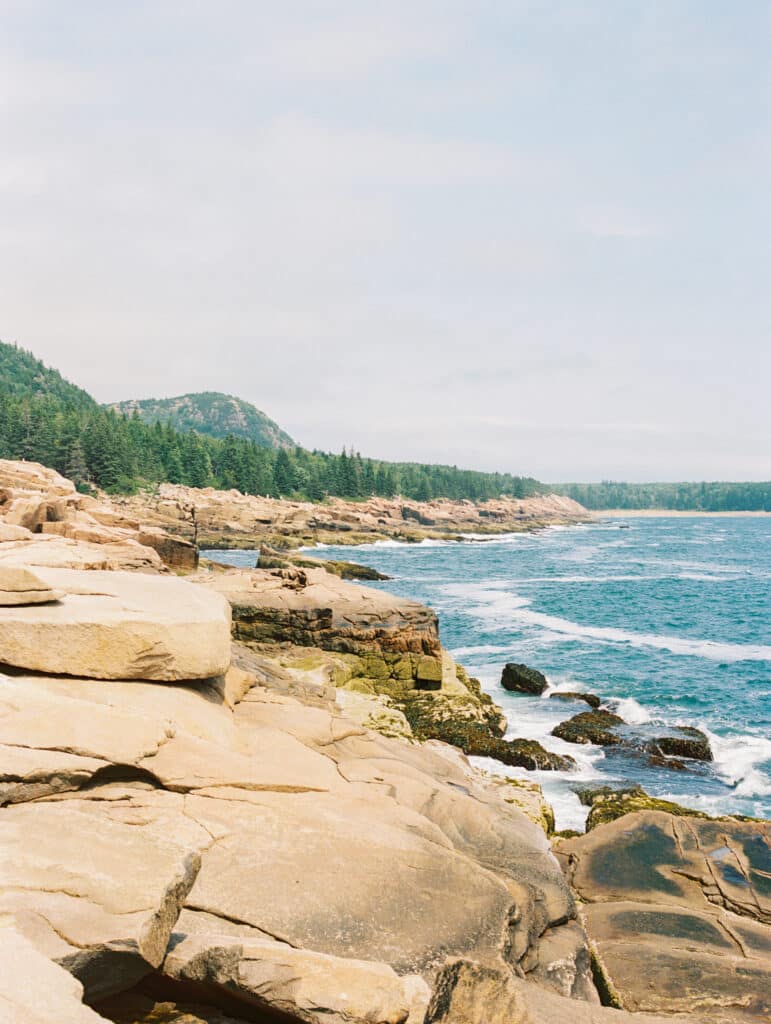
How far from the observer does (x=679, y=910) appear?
31.3 ft

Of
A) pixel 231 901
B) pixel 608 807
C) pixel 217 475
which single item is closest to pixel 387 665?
pixel 608 807

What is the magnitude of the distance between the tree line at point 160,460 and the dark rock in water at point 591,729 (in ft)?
270

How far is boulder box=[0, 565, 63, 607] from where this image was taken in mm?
8102

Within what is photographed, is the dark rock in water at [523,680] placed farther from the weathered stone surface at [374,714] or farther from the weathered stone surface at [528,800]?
the weathered stone surface at [528,800]

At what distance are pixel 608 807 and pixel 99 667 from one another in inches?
466

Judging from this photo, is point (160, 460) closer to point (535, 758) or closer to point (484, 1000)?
point (535, 758)

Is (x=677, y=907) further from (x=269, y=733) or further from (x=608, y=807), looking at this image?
(x=269, y=733)

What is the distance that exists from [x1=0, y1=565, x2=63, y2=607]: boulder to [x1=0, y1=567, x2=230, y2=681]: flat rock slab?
12 cm

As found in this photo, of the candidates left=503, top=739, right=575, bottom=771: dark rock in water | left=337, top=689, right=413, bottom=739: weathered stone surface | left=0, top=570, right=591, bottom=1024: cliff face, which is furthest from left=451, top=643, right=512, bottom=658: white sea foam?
left=0, top=570, right=591, bottom=1024: cliff face

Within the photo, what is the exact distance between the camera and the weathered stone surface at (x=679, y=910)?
294 inches

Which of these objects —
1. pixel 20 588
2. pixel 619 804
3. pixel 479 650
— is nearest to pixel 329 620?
pixel 619 804

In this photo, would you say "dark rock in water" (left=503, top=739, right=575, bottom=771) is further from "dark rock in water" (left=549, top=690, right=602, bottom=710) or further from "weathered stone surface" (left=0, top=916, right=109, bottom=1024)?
"weathered stone surface" (left=0, top=916, right=109, bottom=1024)

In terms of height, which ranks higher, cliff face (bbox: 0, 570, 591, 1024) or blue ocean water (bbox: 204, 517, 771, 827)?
cliff face (bbox: 0, 570, 591, 1024)

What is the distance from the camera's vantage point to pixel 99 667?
26.6ft
